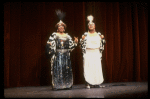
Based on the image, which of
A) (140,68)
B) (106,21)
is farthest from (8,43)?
(140,68)

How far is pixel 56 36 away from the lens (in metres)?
4.56

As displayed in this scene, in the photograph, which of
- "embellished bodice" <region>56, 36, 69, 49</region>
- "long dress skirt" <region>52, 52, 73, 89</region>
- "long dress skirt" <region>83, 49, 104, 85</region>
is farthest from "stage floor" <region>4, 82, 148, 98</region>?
"embellished bodice" <region>56, 36, 69, 49</region>

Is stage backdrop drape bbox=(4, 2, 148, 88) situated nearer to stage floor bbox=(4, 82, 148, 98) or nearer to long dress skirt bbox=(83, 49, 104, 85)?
long dress skirt bbox=(83, 49, 104, 85)

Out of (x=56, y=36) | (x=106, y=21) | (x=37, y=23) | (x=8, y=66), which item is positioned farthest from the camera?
(x=106, y=21)

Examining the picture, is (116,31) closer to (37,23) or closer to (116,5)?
(116,5)

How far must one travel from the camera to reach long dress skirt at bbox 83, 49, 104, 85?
467cm

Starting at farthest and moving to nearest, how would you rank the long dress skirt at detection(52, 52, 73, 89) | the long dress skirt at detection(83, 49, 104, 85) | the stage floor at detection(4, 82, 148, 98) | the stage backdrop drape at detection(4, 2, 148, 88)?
the stage backdrop drape at detection(4, 2, 148, 88) → the long dress skirt at detection(83, 49, 104, 85) → the long dress skirt at detection(52, 52, 73, 89) → the stage floor at detection(4, 82, 148, 98)

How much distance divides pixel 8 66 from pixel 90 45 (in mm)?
2381

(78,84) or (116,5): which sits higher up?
(116,5)

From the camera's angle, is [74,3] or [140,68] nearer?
[74,3]

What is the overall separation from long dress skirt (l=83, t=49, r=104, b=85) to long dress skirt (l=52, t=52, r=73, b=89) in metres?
0.48

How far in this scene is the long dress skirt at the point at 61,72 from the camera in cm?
447

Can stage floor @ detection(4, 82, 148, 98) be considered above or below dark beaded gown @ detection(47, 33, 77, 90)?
below

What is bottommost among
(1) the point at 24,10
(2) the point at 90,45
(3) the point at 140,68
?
(3) the point at 140,68
